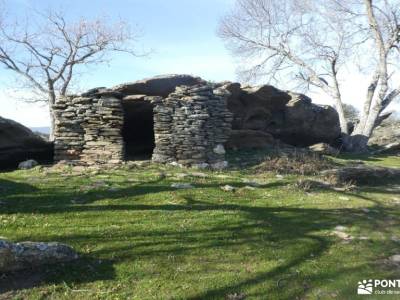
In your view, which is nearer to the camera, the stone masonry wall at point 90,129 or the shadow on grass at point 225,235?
the shadow on grass at point 225,235

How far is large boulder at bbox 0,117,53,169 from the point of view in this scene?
1554cm

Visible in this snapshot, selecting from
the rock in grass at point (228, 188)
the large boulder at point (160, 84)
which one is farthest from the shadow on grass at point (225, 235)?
the large boulder at point (160, 84)

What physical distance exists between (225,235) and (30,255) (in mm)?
3374

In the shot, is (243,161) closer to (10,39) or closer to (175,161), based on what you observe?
(175,161)

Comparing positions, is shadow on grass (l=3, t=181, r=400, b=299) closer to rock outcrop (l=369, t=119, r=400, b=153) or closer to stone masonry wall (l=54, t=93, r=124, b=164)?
stone masonry wall (l=54, t=93, r=124, b=164)

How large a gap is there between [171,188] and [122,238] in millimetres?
3694

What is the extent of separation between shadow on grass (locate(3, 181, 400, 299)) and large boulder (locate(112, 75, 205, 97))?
6579 millimetres

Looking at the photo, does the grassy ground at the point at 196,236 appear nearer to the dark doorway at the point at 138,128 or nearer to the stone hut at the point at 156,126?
the stone hut at the point at 156,126

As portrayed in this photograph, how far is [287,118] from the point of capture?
22.8 metres

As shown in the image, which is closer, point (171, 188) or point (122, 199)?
point (122, 199)

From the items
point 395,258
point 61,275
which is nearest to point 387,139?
point 395,258

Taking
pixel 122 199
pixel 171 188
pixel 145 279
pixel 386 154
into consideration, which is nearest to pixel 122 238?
pixel 145 279

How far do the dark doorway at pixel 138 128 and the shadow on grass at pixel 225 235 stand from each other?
249 inches

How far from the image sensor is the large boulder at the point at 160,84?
17.0 m
